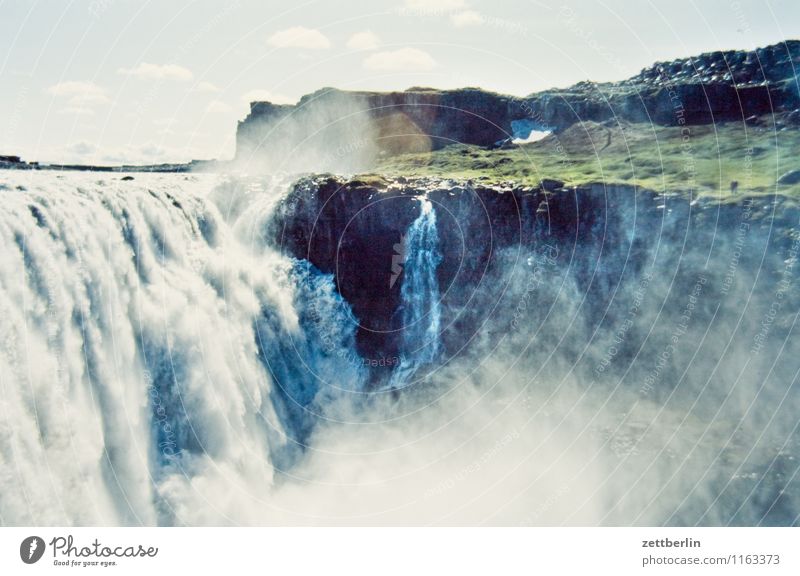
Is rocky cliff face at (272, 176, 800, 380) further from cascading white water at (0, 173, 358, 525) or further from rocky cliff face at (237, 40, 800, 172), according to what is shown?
rocky cliff face at (237, 40, 800, 172)

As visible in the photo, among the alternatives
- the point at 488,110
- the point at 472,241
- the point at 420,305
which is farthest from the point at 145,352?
the point at 488,110

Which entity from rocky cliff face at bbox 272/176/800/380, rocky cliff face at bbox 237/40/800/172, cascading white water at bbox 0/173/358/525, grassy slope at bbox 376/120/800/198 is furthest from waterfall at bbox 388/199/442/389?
rocky cliff face at bbox 237/40/800/172

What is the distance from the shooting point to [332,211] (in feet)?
109

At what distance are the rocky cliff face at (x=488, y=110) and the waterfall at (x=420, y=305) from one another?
20587 mm

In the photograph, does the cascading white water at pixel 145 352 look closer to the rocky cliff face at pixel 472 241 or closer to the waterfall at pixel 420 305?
the rocky cliff face at pixel 472 241

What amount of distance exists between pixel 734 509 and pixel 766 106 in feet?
106

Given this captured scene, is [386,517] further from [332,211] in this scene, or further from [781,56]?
[781,56]

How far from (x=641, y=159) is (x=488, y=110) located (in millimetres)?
15389

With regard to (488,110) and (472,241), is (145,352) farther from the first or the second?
(488,110)

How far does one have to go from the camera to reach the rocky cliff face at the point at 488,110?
156 ft

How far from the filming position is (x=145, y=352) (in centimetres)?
2286

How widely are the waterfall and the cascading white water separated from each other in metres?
3.45

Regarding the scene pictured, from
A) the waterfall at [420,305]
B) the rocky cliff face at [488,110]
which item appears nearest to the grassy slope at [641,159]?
the rocky cliff face at [488,110]

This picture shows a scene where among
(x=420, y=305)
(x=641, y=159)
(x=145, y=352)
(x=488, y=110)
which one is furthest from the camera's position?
(x=488, y=110)
